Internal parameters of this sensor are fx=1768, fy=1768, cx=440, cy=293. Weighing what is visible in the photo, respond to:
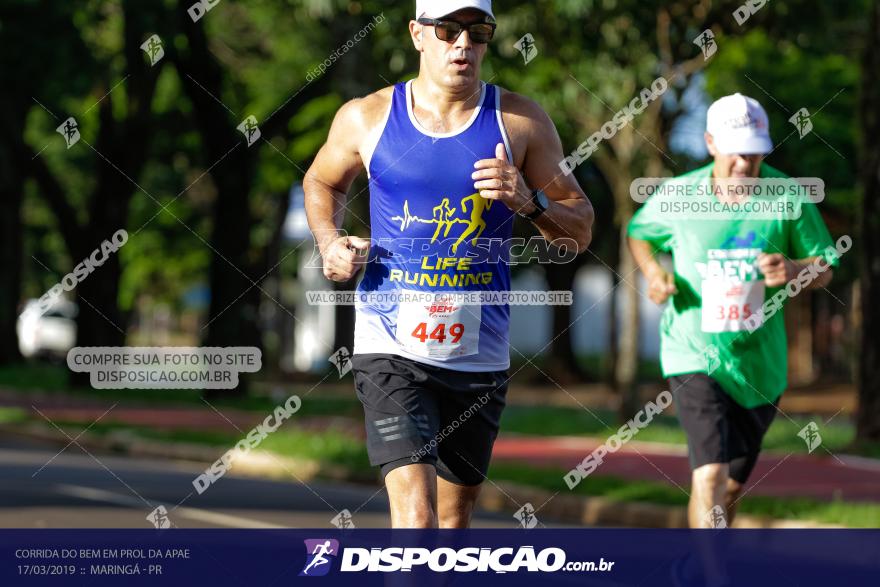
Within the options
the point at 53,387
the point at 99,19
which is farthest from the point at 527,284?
the point at 99,19

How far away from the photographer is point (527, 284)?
192 feet

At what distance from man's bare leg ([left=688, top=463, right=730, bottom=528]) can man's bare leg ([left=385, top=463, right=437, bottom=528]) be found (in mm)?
2237

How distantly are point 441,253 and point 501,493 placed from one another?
8554 mm

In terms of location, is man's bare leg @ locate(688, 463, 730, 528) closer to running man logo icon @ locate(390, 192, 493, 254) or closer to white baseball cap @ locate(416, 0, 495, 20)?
running man logo icon @ locate(390, 192, 493, 254)

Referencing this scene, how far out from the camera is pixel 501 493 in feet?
46.4

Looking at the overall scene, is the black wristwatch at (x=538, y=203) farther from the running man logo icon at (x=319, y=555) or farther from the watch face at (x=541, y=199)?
the running man logo icon at (x=319, y=555)

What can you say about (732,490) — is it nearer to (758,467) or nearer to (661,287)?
(661,287)

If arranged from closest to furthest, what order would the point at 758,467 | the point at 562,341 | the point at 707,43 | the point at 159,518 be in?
the point at 159,518, the point at 758,467, the point at 707,43, the point at 562,341

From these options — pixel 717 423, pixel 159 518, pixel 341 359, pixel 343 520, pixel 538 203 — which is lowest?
pixel 538 203

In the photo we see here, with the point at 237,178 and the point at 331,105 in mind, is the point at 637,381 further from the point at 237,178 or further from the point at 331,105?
the point at 331,105

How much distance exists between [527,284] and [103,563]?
51724 millimetres

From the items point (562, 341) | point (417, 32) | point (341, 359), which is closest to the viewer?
point (417, 32)

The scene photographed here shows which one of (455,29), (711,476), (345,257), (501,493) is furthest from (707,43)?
(345,257)

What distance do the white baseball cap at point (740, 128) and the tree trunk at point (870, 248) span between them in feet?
31.7
